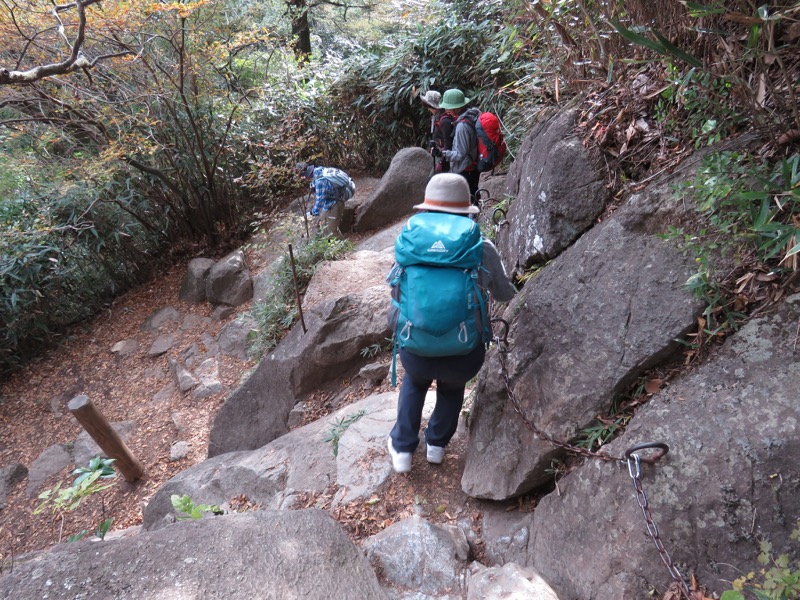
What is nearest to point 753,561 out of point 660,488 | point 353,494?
point 660,488

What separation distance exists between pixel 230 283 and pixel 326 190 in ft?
8.97

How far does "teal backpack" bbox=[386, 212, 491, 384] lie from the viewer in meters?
2.39

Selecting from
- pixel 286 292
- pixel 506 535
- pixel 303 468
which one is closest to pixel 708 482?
pixel 506 535

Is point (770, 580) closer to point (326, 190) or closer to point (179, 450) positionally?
point (179, 450)

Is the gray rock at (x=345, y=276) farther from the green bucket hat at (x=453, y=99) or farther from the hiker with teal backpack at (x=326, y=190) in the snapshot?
the green bucket hat at (x=453, y=99)

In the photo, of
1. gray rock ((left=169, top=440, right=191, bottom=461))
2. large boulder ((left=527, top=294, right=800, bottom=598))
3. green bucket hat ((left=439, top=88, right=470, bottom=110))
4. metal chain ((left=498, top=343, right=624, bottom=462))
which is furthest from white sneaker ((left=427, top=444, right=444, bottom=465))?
gray rock ((left=169, top=440, right=191, bottom=461))

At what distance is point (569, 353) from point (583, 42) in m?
2.18

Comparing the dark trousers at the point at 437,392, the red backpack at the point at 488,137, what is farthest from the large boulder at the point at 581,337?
the red backpack at the point at 488,137

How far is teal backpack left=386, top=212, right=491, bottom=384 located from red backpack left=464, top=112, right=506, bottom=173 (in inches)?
119

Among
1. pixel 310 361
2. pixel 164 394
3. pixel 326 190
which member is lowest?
pixel 164 394

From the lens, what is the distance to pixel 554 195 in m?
3.03

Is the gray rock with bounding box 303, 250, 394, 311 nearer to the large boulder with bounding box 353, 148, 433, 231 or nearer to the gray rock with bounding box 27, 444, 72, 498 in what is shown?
the large boulder with bounding box 353, 148, 433, 231

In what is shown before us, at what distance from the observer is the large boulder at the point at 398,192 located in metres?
8.58

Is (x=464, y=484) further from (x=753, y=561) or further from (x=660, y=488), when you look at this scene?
(x=753, y=561)
